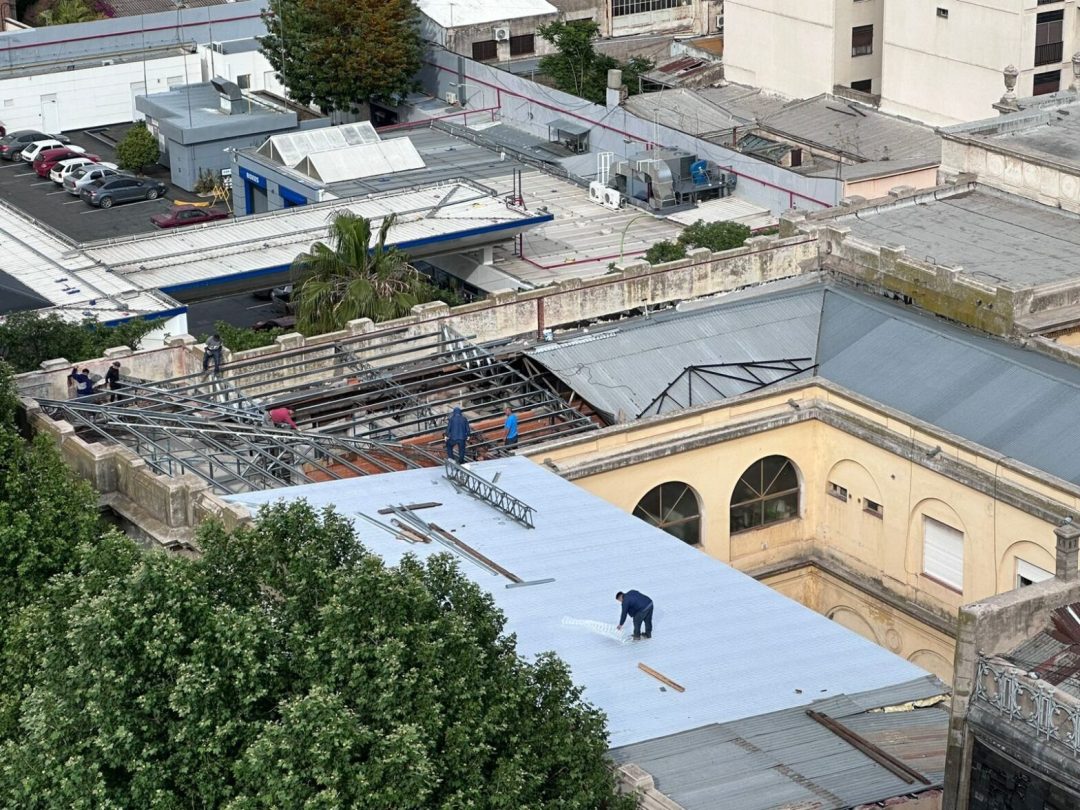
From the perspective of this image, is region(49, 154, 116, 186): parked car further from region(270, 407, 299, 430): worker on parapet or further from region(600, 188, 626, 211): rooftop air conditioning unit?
region(270, 407, 299, 430): worker on parapet

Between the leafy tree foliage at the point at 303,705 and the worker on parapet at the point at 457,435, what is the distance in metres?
12.8

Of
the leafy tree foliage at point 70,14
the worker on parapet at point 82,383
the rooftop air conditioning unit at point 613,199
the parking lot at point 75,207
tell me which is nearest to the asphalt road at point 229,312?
the parking lot at point 75,207

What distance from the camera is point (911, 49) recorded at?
91.8 meters

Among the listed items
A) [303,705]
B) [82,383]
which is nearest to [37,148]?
[82,383]

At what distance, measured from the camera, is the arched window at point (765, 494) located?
5175 centimetres

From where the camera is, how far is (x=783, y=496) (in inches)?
2072

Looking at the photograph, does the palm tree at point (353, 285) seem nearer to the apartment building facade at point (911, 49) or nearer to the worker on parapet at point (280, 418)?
the worker on parapet at point (280, 418)

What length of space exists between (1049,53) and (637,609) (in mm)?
56220

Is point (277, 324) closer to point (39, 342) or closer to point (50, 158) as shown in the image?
point (39, 342)

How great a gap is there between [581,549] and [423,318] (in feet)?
41.5

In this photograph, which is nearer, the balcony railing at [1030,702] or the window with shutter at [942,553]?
the balcony railing at [1030,702]

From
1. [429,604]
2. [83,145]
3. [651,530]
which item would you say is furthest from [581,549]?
[83,145]

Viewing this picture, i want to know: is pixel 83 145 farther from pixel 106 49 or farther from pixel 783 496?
pixel 783 496

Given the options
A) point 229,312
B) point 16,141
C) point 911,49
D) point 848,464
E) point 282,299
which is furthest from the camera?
point 16,141
